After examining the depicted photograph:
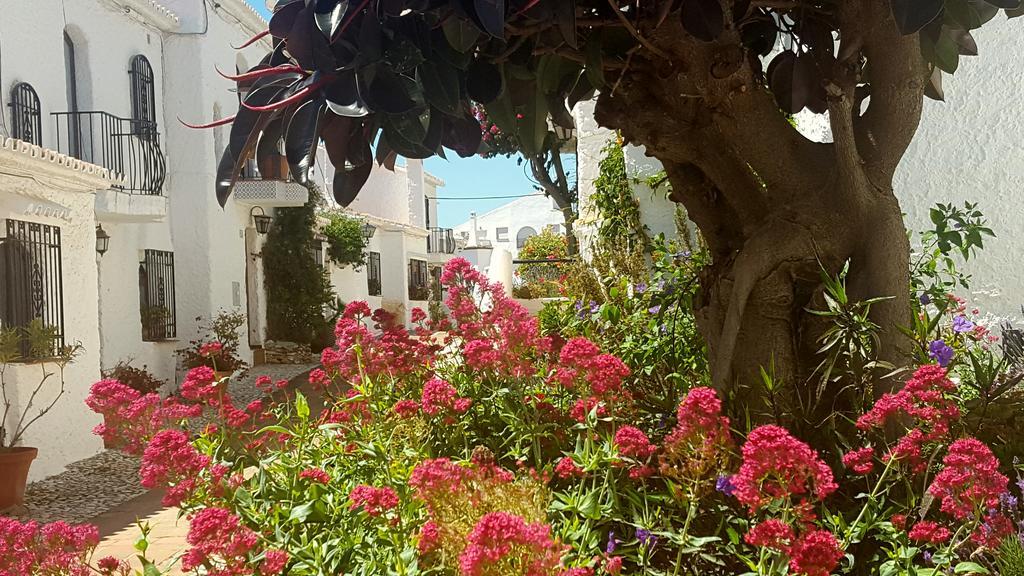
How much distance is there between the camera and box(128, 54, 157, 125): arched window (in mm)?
13328

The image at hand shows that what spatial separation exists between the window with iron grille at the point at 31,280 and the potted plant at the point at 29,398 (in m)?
0.05

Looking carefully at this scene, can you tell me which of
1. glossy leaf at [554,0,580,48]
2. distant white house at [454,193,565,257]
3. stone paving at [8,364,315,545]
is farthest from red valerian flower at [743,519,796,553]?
distant white house at [454,193,565,257]

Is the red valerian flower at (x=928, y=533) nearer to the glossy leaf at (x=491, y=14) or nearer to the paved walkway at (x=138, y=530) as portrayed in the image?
the glossy leaf at (x=491, y=14)

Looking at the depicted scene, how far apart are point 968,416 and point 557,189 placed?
14.0 meters

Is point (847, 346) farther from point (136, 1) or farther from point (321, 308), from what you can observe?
point (321, 308)

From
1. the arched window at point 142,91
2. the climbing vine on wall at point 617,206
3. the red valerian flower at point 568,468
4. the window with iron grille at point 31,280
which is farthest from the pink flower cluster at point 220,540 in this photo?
the arched window at point 142,91

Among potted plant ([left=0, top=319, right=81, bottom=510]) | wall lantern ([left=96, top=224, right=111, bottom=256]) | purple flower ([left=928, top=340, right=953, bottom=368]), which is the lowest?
potted plant ([left=0, top=319, right=81, bottom=510])

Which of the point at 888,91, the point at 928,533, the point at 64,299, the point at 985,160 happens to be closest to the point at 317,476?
the point at 928,533

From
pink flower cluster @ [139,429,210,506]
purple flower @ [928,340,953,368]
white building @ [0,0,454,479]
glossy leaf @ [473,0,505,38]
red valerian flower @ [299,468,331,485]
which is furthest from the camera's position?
white building @ [0,0,454,479]

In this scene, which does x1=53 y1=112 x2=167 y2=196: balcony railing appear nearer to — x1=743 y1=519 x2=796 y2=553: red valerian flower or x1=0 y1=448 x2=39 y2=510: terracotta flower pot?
x1=0 y1=448 x2=39 y2=510: terracotta flower pot

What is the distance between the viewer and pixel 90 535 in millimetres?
2008

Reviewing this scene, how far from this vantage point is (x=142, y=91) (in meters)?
13.6

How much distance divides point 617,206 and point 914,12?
5.65 meters

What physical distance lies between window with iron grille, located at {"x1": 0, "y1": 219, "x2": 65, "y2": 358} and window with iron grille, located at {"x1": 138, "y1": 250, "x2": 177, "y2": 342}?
404cm
